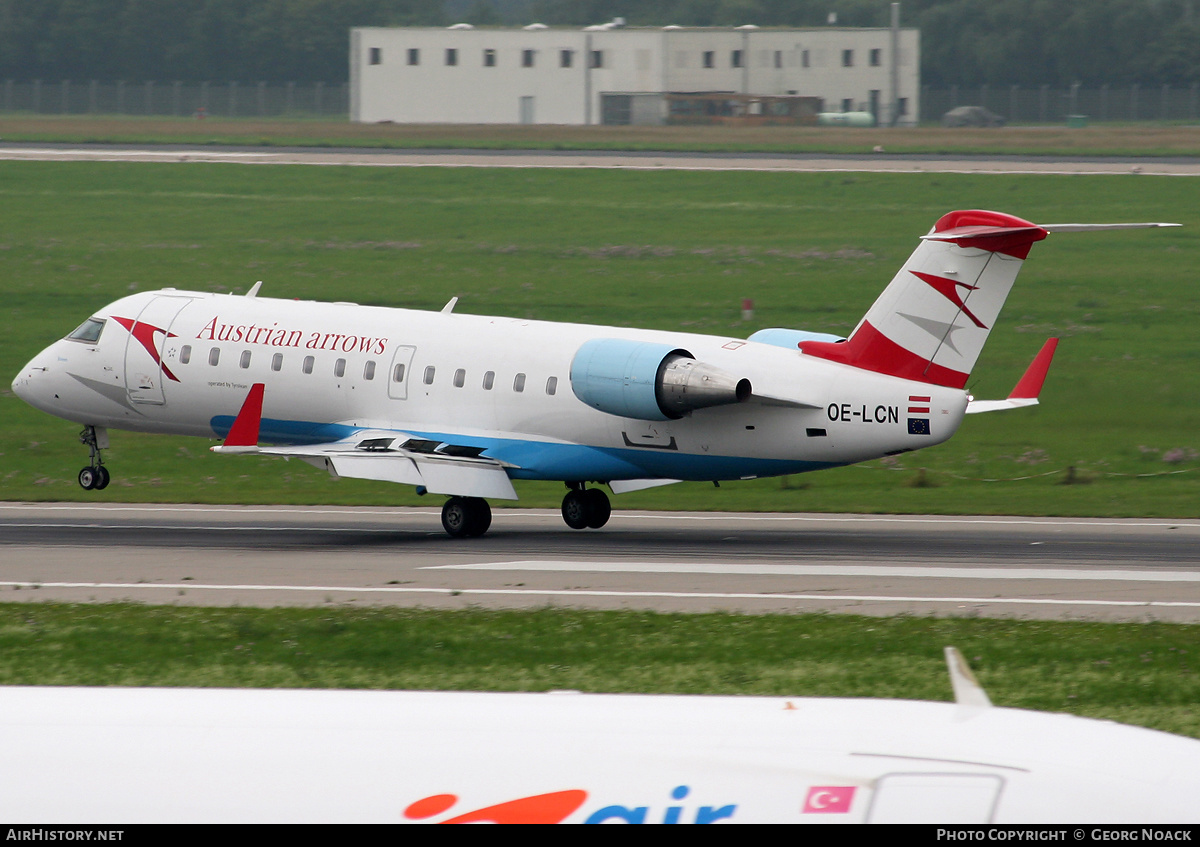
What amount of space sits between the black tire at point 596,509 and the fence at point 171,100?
288 ft

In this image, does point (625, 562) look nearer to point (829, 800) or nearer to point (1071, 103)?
point (829, 800)

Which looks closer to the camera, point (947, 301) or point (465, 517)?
point (947, 301)

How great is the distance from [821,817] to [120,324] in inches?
1063

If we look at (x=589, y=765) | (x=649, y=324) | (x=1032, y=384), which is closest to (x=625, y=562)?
(x=1032, y=384)

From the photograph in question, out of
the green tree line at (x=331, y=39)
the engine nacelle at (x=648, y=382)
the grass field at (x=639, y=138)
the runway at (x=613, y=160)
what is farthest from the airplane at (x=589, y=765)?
the green tree line at (x=331, y=39)

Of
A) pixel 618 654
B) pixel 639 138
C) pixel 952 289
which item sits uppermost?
pixel 639 138

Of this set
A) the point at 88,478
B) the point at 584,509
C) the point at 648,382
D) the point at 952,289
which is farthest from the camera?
the point at 88,478

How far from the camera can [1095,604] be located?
1945 centimetres

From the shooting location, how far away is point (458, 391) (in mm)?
27703

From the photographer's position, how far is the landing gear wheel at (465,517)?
27.6 metres

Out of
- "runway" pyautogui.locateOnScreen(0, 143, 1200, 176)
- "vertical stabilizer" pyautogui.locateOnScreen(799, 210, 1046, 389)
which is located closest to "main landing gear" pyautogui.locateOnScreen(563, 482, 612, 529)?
"vertical stabilizer" pyautogui.locateOnScreen(799, 210, 1046, 389)

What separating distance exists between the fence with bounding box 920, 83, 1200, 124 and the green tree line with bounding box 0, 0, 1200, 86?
56.2 feet

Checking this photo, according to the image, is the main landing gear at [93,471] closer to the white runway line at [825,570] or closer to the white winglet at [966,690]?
the white runway line at [825,570]

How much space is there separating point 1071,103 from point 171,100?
65.2 meters
